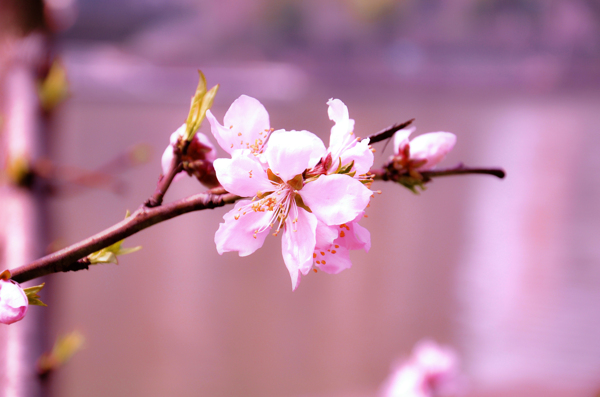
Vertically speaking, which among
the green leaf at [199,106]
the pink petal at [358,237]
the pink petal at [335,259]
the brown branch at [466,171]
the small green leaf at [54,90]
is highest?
the small green leaf at [54,90]

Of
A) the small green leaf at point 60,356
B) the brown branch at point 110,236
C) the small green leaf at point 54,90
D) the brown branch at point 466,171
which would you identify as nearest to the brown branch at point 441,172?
the brown branch at point 466,171

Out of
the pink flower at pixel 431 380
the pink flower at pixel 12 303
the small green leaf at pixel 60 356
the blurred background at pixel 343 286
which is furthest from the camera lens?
the blurred background at pixel 343 286

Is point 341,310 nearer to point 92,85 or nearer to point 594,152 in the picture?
point 594,152

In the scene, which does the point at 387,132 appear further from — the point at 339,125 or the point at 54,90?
the point at 54,90

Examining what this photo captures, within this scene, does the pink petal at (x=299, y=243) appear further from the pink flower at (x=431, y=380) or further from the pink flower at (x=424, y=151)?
the pink flower at (x=431, y=380)

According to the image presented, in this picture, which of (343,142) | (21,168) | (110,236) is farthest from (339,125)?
(21,168)

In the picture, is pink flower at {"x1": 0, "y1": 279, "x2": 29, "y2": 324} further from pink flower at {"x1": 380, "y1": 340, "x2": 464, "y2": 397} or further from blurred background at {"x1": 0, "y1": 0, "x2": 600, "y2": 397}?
pink flower at {"x1": 380, "y1": 340, "x2": 464, "y2": 397}
